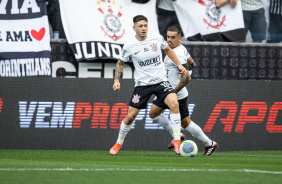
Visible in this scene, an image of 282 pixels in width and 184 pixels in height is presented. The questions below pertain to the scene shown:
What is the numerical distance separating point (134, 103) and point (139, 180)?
4.28 meters

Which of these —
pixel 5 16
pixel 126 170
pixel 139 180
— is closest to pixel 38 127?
pixel 5 16

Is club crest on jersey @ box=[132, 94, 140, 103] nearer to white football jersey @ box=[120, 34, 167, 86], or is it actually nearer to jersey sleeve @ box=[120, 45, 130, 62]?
white football jersey @ box=[120, 34, 167, 86]

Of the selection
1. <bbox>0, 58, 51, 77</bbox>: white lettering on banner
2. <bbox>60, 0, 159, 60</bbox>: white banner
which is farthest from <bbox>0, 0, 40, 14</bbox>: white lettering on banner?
<bbox>0, 58, 51, 77</bbox>: white lettering on banner

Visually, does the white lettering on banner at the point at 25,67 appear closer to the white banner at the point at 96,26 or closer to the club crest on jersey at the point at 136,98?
the white banner at the point at 96,26

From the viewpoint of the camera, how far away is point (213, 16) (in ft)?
47.5

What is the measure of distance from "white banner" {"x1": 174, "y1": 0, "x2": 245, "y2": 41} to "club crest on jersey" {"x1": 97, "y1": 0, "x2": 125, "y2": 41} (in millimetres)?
1363

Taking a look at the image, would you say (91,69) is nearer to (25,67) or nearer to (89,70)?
(89,70)

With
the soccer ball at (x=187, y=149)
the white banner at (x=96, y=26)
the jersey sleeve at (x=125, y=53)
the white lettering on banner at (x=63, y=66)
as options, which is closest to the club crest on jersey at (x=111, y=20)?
the white banner at (x=96, y=26)

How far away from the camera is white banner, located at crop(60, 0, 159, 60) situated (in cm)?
1350

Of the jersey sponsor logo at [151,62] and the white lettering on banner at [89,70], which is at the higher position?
the jersey sponsor logo at [151,62]

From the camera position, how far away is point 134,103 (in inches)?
398

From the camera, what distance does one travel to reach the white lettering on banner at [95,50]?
13367mm

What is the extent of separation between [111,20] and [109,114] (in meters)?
2.19

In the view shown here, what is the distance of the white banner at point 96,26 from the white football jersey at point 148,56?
11.2 feet
